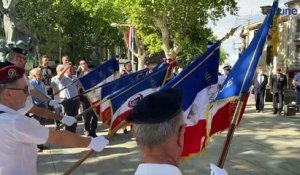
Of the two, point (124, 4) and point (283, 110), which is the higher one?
point (124, 4)

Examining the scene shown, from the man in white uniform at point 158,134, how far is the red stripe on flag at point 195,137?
9.13 feet

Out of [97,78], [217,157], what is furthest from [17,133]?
[97,78]

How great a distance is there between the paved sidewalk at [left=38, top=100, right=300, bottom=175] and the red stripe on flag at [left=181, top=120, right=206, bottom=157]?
2.95 m

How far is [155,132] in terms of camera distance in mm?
2037

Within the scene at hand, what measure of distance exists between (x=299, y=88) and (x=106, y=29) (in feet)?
129

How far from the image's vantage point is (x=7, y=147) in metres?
3.06

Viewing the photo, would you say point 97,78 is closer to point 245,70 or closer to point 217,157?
point 217,157

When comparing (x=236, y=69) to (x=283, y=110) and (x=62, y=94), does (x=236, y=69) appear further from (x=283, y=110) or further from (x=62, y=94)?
(x=283, y=110)

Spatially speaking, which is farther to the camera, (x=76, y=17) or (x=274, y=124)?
(x=76, y=17)

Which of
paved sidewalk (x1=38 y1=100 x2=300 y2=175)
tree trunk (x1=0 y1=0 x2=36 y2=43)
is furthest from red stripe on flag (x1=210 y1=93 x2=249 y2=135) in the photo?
tree trunk (x1=0 y1=0 x2=36 y2=43)

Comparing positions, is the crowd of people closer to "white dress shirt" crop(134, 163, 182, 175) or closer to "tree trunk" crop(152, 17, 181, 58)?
"white dress shirt" crop(134, 163, 182, 175)

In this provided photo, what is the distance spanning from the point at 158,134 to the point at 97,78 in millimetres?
8195

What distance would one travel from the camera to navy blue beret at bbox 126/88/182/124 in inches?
81.3

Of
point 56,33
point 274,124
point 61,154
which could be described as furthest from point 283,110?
point 56,33
